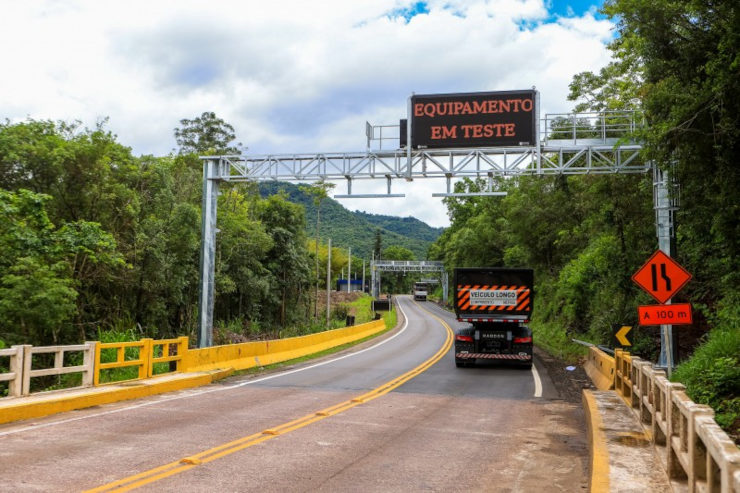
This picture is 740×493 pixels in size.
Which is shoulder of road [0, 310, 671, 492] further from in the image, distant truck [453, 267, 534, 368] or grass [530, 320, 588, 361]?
grass [530, 320, 588, 361]

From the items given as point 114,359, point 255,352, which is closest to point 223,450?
point 255,352

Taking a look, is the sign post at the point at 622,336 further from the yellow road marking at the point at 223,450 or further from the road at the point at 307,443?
the yellow road marking at the point at 223,450

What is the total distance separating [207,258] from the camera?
22016 mm

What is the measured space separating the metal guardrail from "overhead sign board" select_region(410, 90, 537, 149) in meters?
11.7

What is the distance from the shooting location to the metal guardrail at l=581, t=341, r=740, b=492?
3615mm

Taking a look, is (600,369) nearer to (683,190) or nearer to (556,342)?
(683,190)

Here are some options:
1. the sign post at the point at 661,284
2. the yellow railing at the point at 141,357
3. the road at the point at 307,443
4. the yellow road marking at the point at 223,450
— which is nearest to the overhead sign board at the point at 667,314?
the sign post at the point at 661,284

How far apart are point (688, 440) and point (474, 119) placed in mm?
15927

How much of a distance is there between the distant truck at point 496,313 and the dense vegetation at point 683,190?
420 centimetres

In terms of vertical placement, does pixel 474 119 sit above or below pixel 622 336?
above

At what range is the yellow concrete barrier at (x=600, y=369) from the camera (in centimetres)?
1441

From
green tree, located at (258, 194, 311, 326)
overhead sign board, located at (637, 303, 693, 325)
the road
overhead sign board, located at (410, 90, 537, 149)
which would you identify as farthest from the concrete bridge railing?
green tree, located at (258, 194, 311, 326)

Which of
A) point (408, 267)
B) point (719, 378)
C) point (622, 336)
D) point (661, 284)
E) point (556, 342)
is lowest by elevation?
point (556, 342)

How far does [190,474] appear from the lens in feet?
21.0
